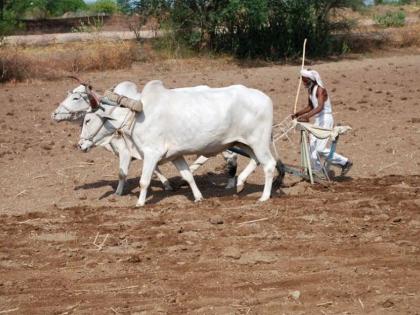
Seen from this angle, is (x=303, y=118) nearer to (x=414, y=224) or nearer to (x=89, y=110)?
(x=414, y=224)

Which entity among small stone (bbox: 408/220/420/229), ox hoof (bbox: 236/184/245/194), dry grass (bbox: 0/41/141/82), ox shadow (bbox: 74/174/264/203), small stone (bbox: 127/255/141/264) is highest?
small stone (bbox: 127/255/141/264)

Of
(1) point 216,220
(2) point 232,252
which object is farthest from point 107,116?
(2) point 232,252

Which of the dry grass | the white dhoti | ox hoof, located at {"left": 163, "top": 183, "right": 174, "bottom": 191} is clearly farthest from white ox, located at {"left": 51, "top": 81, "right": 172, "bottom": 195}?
the dry grass

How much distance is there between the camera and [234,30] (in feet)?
81.2

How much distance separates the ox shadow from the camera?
10492 millimetres

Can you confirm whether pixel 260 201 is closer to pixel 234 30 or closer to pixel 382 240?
pixel 382 240

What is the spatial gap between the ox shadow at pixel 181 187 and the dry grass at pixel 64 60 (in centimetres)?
966

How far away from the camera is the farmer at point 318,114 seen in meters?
10.4

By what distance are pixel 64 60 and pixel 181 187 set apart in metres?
11.9

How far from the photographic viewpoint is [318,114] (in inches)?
416

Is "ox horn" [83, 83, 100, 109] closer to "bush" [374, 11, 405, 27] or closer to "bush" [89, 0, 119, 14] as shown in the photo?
"bush" [374, 11, 405, 27]

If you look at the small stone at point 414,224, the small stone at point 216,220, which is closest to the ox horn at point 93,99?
the small stone at point 216,220

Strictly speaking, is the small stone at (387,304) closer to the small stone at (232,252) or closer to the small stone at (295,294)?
the small stone at (295,294)

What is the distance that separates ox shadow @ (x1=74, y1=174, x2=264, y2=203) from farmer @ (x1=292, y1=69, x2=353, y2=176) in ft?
2.87
